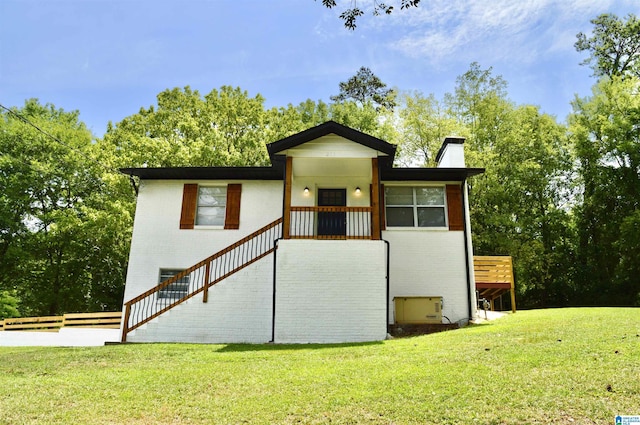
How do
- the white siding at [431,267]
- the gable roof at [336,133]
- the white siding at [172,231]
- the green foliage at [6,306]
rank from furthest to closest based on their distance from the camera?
the green foliage at [6,306] < the white siding at [172,231] < the white siding at [431,267] < the gable roof at [336,133]

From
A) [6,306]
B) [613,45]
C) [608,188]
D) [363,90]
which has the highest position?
[613,45]

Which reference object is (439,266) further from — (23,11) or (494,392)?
(23,11)

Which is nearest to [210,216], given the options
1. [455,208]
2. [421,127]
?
[455,208]

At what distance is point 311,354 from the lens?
26.0 ft

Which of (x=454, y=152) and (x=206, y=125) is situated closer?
(x=454, y=152)

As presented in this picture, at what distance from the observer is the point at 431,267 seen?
12719 millimetres

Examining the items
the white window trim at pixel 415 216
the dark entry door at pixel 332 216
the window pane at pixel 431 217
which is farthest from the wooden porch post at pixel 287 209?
the window pane at pixel 431 217

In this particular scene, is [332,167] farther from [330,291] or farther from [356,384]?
[356,384]

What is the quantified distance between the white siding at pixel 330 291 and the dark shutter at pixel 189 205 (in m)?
3.97

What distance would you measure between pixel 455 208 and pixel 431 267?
196cm

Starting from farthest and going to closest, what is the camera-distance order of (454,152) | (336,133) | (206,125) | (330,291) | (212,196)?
(206,125) < (454,152) < (212,196) < (336,133) < (330,291)

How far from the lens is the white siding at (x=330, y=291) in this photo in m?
10.2

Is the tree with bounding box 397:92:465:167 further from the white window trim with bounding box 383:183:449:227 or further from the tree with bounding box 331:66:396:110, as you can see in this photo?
the white window trim with bounding box 383:183:449:227

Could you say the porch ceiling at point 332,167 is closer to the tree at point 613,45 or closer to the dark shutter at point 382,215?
the dark shutter at point 382,215
